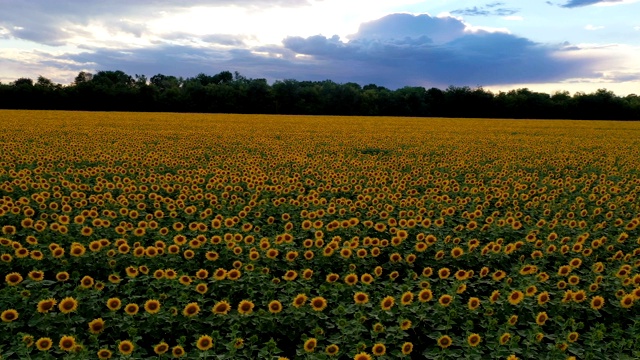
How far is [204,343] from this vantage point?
4.16m

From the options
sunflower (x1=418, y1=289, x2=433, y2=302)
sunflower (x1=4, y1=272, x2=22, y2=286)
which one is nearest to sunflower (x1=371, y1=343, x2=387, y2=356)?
sunflower (x1=418, y1=289, x2=433, y2=302)

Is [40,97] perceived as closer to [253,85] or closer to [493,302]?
[253,85]

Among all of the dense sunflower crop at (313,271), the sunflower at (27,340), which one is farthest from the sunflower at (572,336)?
the sunflower at (27,340)

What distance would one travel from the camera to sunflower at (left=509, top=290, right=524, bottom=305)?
5113mm

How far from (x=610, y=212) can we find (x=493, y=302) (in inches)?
200

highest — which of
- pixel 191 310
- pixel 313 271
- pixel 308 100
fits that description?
pixel 308 100

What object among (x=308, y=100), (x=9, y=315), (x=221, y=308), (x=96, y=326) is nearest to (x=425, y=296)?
(x=221, y=308)

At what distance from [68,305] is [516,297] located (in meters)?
4.29

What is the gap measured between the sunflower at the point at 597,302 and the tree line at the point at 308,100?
64.7m

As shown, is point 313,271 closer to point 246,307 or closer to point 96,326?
point 246,307

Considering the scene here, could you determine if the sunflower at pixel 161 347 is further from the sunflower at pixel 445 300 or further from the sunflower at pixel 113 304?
the sunflower at pixel 445 300

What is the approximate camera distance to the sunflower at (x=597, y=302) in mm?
5234

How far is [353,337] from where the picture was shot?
179 inches

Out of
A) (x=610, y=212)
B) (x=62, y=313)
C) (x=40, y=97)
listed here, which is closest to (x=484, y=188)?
(x=610, y=212)
